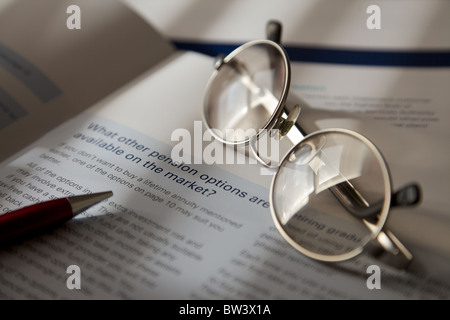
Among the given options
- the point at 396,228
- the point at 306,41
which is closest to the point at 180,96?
the point at 306,41

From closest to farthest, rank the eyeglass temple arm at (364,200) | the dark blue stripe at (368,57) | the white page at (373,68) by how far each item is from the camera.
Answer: the eyeglass temple arm at (364,200)
the white page at (373,68)
the dark blue stripe at (368,57)

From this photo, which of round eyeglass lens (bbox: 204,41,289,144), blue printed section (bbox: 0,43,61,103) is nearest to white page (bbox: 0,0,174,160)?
A: blue printed section (bbox: 0,43,61,103)

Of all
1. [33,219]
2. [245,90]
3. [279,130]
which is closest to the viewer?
[33,219]

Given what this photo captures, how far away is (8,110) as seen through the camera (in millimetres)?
591

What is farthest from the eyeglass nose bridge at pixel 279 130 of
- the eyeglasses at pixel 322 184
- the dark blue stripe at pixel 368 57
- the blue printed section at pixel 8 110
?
the blue printed section at pixel 8 110

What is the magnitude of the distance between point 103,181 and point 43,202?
79mm

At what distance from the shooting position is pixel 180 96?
0.66 m

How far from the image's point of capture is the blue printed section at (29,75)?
622 millimetres

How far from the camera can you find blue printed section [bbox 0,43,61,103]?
0.62 m

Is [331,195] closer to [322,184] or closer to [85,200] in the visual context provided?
[322,184]

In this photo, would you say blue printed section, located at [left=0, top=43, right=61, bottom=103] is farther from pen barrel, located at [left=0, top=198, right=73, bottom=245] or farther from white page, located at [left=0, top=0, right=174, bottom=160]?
pen barrel, located at [left=0, top=198, right=73, bottom=245]

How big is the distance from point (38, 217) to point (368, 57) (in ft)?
1.63
